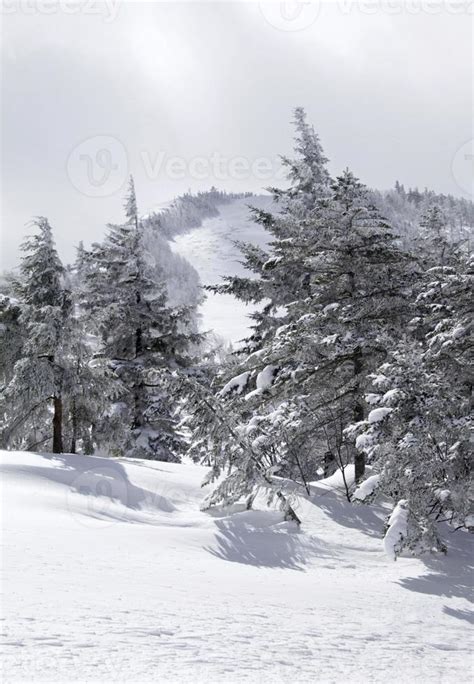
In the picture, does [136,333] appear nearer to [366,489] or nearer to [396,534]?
[366,489]

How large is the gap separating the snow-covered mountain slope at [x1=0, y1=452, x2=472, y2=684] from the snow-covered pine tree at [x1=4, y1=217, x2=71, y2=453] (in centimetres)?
367

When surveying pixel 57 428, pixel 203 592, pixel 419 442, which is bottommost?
pixel 203 592

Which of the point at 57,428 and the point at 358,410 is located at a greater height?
the point at 358,410

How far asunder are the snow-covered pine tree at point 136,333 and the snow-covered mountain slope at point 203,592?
737 cm

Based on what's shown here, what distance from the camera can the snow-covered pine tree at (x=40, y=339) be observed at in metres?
15.6

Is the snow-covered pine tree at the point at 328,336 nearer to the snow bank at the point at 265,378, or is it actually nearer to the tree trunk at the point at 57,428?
the snow bank at the point at 265,378

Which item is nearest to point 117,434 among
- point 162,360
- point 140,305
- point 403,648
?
point 162,360

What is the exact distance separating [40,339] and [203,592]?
445 inches

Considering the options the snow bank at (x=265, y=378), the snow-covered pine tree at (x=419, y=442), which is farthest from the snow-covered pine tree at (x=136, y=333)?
the snow-covered pine tree at (x=419, y=442)

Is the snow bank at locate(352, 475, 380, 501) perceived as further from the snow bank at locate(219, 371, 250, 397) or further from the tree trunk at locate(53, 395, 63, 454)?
the tree trunk at locate(53, 395, 63, 454)

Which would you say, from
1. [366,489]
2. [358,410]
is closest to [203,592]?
[366,489]

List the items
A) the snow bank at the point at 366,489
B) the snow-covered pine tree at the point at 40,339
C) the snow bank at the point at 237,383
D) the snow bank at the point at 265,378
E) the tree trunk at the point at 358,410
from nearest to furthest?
the snow bank at the point at 366,489, the snow bank at the point at 265,378, the snow bank at the point at 237,383, the tree trunk at the point at 358,410, the snow-covered pine tree at the point at 40,339

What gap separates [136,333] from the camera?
21.8 m

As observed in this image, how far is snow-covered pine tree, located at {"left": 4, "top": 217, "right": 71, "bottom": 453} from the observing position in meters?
15.6
